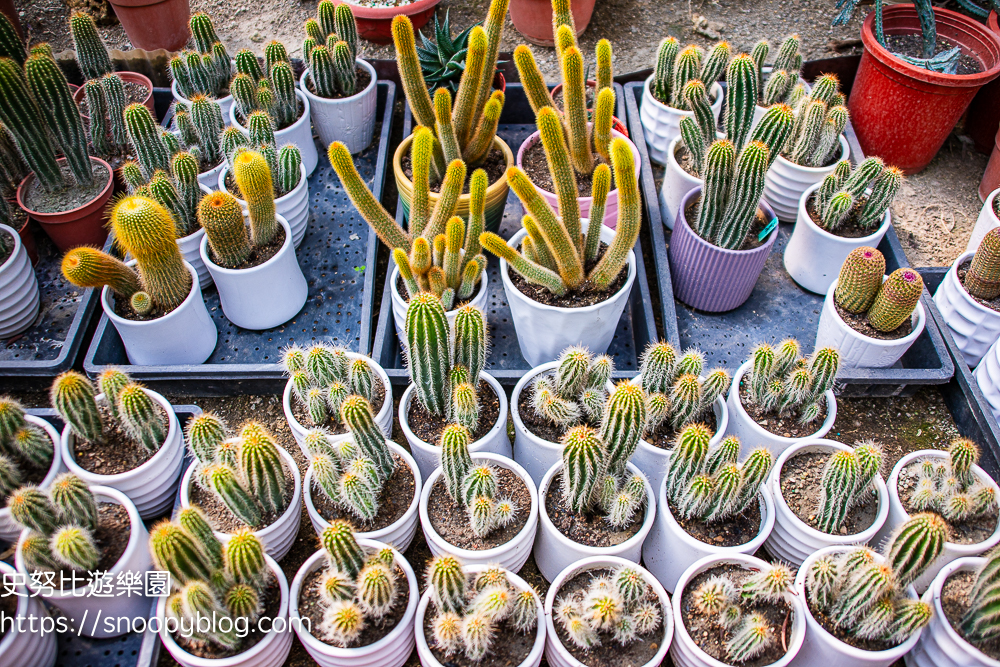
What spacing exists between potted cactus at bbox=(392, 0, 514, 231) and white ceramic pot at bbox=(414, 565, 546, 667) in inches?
49.3

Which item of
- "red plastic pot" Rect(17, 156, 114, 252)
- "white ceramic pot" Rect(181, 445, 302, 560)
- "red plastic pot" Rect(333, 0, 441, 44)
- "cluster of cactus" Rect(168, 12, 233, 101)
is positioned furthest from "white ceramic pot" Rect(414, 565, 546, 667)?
"red plastic pot" Rect(333, 0, 441, 44)


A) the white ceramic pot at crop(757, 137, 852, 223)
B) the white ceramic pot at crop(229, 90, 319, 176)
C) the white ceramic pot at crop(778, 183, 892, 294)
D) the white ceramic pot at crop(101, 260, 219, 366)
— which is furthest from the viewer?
the white ceramic pot at crop(229, 90, 319, 176)

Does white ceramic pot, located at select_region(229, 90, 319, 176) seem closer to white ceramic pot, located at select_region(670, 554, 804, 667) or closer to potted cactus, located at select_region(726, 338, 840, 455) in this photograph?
potted cactus, located at select_region(726, 338, 840, 455)

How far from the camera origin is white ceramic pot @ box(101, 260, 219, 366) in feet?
7.87

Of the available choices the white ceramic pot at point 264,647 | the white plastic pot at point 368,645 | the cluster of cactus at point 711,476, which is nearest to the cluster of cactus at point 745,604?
the cluster of cactus at point 711,476

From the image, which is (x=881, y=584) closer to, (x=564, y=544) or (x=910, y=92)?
(x=564, y=544)

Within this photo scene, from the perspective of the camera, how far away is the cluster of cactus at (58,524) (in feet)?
5.66

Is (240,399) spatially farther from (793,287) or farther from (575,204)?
(793,287)

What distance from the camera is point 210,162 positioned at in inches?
116

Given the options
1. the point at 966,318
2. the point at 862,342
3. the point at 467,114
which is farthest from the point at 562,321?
the point at 966,318

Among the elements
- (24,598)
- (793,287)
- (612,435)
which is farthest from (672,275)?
(24,598)

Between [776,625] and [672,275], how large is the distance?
144 cm

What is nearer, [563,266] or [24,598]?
[24,598]

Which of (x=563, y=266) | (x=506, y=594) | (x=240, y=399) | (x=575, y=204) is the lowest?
(x=240, y=399)
